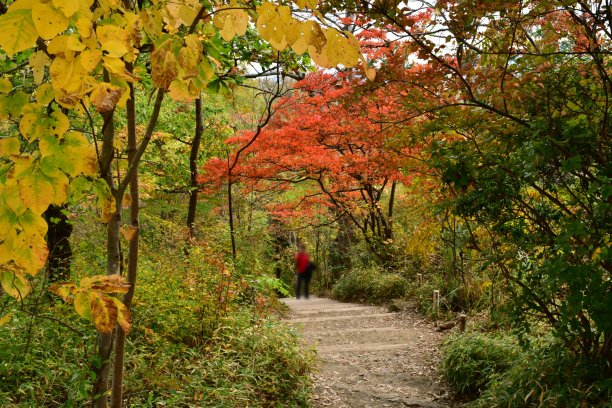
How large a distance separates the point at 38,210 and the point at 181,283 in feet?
13.2

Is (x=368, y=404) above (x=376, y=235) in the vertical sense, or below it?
below

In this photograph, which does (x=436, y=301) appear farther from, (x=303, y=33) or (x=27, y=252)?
(x=27, y=252)

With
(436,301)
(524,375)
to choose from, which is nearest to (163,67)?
(524,375)

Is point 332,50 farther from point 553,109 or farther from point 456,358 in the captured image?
point 456,358

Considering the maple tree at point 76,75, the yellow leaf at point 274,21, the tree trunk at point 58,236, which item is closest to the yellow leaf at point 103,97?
the maple tree at point 76,75

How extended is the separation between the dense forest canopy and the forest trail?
3.51 ft

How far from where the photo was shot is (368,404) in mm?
4930

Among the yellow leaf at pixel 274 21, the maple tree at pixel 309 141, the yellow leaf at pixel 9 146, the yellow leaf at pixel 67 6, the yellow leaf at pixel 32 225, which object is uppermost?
the maple tree at pixel 309 141

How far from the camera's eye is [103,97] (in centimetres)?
116

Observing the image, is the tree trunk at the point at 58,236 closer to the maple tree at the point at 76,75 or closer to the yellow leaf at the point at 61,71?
the maple tree at the point at 76,75

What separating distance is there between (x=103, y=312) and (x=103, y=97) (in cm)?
52

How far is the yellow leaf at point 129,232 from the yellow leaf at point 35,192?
0.64m

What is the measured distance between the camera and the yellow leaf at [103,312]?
111cm

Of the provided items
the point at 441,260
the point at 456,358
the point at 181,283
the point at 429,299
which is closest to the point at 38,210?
the point at 181,283
